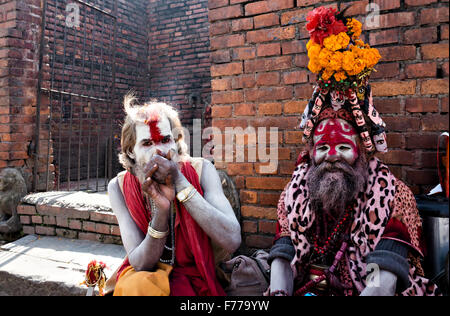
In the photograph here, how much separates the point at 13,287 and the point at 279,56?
107 inches

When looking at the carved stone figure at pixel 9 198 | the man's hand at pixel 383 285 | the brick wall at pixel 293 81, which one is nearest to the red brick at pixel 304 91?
the brick wall at pixel 293 81

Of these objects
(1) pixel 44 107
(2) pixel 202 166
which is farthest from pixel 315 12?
(1) pixel 44 107

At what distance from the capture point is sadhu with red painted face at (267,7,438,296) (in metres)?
1.62

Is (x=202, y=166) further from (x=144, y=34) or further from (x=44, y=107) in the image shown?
(x=144, y=34)

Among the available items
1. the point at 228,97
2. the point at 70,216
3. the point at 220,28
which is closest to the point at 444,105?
the point at 228,97

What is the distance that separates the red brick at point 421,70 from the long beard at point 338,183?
851 millimetres

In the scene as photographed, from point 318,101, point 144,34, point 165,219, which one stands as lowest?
point 165,219

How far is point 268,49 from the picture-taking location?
2.54m

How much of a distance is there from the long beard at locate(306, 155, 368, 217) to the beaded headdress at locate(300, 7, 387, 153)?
151mm

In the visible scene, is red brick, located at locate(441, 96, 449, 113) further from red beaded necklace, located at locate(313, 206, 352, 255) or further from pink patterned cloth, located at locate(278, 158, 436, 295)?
red beaded necklace, located at locate(313, 206, 352, 255)

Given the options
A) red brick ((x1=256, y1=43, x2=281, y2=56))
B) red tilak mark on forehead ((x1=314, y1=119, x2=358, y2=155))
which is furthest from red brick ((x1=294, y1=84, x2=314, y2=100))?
red tilak mark on forehead ((x1=314, y1=119, x2=358, y2=155))
